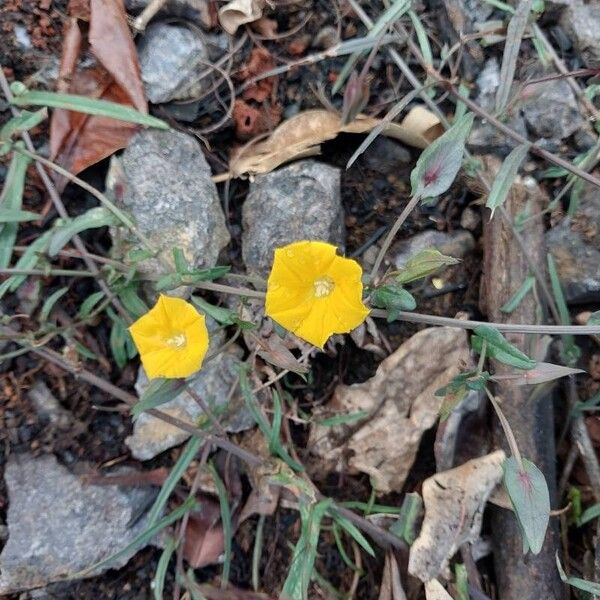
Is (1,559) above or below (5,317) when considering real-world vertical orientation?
below

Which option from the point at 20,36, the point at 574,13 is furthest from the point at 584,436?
the point at 20,36

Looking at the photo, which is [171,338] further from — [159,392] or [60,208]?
[60,208]

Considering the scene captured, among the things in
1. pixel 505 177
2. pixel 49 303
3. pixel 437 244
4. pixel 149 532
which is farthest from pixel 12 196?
pixel 505 177

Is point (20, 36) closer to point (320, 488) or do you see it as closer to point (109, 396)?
point (109, 396)

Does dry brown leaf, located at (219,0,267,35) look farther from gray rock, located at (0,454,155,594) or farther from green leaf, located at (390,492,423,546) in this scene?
green leaf, located at (390,492,423,546)

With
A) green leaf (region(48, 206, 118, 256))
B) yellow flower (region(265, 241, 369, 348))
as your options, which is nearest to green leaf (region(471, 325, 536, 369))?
yellow flower (region(265, 241, 369, 348))

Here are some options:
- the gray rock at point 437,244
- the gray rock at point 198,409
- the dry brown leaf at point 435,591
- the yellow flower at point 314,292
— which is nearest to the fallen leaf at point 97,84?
Answer: the gray rock at point 198,409
